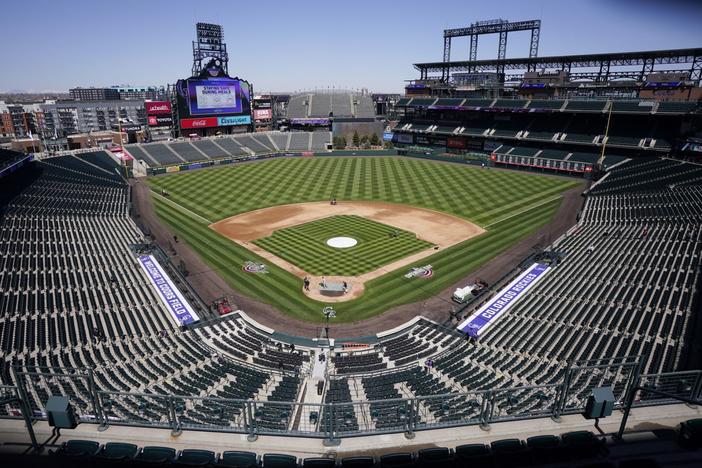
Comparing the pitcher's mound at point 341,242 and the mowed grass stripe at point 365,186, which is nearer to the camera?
the pitcher's mound at point 341,242

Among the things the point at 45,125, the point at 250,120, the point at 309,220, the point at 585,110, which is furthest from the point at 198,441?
the point at 45,125

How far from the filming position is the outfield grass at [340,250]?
4066 centimetres

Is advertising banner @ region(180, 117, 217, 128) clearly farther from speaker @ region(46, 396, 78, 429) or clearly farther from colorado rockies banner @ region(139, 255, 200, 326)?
speaker @ region(46, 396, 78, 429)

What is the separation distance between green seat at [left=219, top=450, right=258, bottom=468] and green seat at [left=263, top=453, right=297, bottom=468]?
0.29m

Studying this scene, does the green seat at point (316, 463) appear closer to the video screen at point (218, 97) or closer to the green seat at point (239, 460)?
the green seat at point (239, 460)

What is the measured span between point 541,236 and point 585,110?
47.9 m

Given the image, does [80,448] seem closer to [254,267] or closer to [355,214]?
[254,267]

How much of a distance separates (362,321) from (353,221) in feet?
77.4

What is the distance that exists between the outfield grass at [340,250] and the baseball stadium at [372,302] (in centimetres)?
33

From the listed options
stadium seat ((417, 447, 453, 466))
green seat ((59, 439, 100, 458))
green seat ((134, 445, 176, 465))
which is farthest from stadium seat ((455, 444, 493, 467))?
green seat ((59, 439, 100, 458))

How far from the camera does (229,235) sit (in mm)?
48969

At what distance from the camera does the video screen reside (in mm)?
90750

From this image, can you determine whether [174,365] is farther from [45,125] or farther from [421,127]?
[45,125]

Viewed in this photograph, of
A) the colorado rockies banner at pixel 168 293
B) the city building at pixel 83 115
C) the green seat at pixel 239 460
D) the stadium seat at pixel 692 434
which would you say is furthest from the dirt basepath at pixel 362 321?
the city building at pixel 83 115
